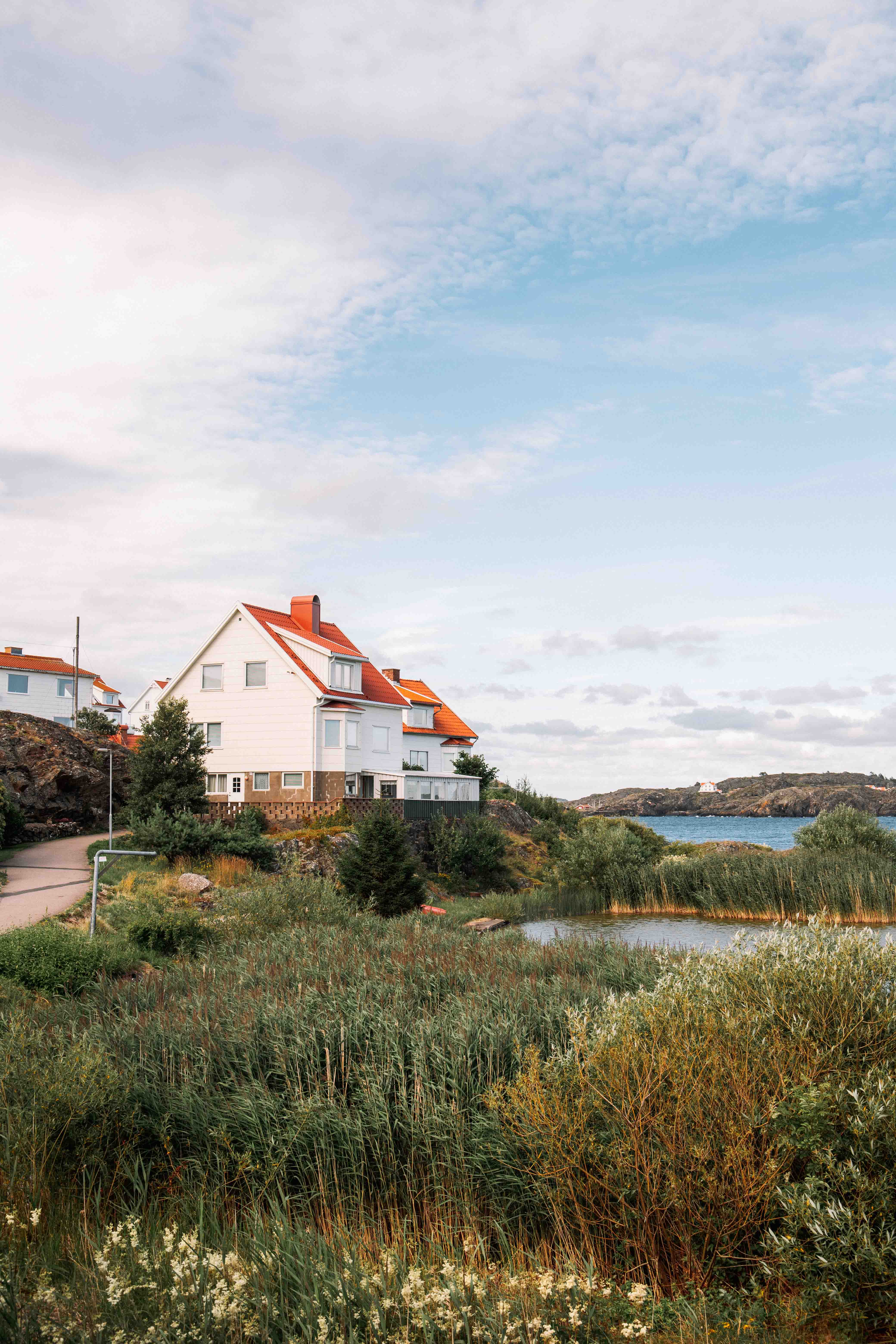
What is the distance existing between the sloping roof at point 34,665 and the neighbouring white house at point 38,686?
31 mm

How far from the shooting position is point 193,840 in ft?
81.6

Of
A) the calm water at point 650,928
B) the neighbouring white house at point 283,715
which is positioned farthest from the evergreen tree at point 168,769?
the calm water at point 650,928

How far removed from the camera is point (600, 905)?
2817 centimetres

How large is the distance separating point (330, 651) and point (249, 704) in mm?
4381

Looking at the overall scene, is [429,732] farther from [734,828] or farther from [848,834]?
[734,828]

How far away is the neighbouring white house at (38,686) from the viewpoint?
195 ft

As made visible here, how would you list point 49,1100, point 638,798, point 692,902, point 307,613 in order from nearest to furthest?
point 49,1100, point 692,902, point 307,613, point 638,798

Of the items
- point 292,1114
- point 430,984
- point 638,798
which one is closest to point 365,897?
point 430,984

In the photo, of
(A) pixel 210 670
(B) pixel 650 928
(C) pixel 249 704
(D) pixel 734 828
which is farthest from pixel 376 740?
(D) pixel 734 828

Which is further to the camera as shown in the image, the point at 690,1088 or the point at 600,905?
the point at 600,905

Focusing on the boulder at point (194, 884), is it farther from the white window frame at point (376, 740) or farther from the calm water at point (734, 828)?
the calm water at point (734, 828)

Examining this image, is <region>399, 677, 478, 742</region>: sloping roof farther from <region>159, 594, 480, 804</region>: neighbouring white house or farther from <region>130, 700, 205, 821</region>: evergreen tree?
<region>130, 700, 205, 821</region>: evergreen tree

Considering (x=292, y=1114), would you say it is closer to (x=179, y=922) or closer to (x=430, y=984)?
(x=430, y=984)

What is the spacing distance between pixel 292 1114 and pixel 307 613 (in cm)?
3616
